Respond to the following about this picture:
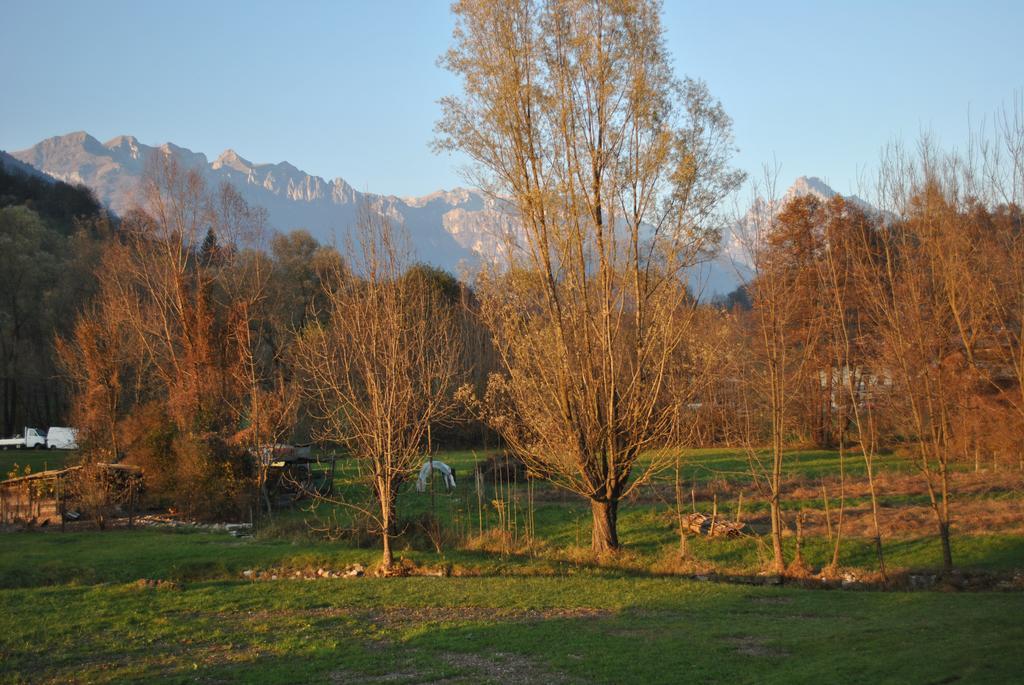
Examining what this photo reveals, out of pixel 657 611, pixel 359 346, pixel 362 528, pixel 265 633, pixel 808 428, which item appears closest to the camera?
pixel 265 633

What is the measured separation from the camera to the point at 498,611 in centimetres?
1289

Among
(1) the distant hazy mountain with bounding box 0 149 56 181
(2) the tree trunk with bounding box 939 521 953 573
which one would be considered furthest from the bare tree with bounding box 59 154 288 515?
(1) the distant hazy mountain with bounding box 0 149 56 181

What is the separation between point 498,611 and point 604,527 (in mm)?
5193

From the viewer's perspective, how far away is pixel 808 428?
134 ft

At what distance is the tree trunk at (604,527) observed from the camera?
57.6ft

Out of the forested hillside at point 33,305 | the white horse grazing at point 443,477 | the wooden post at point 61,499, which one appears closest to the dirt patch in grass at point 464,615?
the wooden post at point 61,499

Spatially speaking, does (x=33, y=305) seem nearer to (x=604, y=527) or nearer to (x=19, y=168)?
(x=604, y=527)

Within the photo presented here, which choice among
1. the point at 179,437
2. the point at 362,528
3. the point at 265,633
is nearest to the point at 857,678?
the point at 265,633

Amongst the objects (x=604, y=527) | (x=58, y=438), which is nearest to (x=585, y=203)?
(x=604, y=527)

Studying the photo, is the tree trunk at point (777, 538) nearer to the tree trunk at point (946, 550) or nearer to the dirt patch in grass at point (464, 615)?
the tree trunk at point (946, 550)

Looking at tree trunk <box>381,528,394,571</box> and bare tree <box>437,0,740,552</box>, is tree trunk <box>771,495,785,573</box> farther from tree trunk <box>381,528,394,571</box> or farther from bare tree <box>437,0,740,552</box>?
tree trunk <box>381,528,394,571</box>

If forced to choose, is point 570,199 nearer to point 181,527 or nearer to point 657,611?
point 657,611

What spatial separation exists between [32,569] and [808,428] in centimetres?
3405

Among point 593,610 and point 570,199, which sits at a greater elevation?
point 570,199
